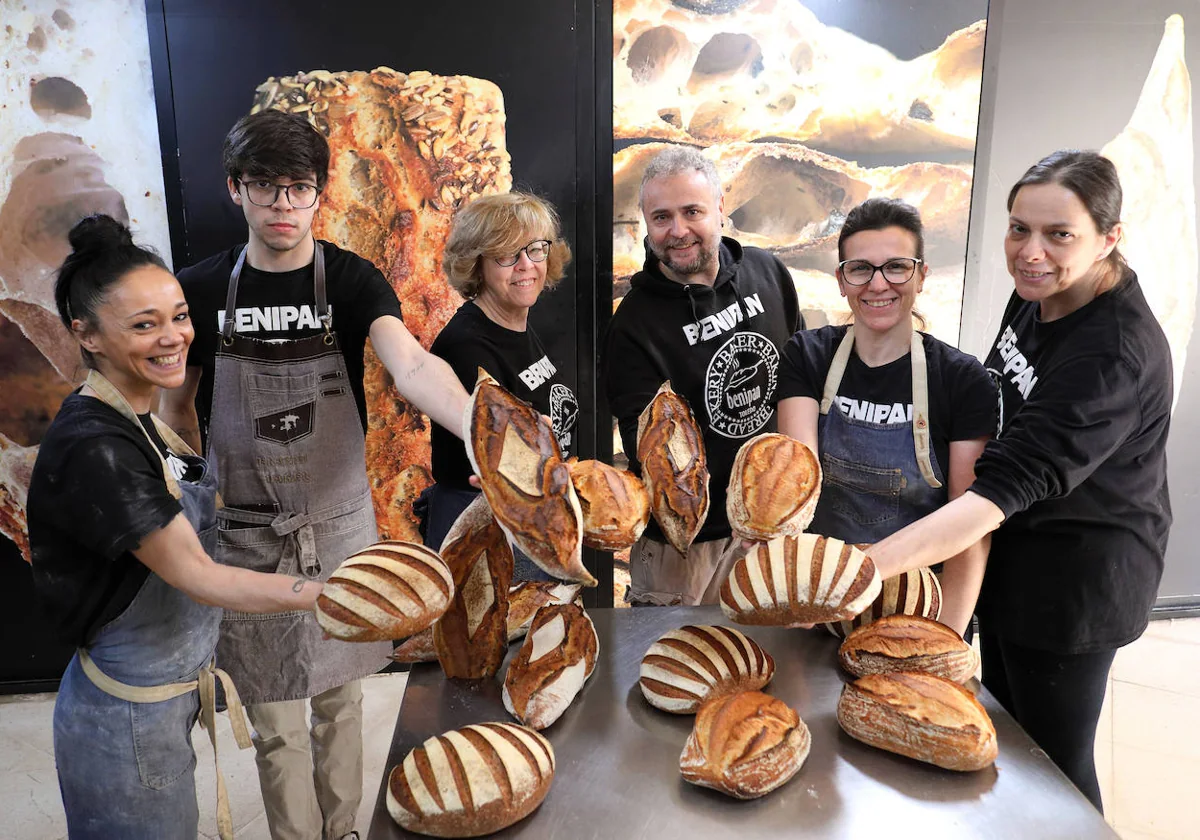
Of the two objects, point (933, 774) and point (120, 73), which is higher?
point (120, 73)

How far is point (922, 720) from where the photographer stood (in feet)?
3.89

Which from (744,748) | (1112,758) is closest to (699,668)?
(744,748)

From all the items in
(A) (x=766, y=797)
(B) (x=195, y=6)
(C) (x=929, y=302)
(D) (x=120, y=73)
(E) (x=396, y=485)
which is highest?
(B) (x=195, y=6)

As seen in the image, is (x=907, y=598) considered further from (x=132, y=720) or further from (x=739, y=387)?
(x=132, y=720)

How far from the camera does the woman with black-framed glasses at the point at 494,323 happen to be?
6.98ft

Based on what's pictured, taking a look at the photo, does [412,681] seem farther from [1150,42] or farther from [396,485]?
[1150,42]

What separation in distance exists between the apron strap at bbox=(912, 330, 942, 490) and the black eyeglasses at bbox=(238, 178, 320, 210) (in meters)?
1.46

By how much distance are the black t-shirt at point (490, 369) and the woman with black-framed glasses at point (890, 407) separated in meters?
0.70

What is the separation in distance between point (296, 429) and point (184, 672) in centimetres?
65

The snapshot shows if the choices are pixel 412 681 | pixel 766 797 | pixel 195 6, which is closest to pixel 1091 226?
pixel 766 797

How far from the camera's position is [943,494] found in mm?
1712

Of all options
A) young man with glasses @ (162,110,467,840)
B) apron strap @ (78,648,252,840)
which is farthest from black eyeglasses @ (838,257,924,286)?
apron strap @ (78,648,252,840)

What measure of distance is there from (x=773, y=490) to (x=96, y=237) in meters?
1.31

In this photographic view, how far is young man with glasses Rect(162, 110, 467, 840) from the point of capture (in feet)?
6.50
